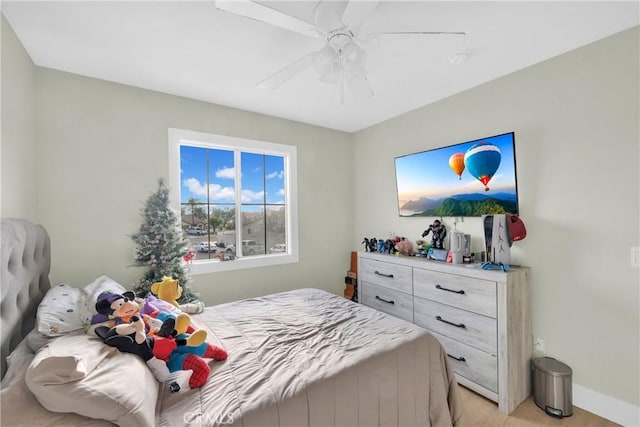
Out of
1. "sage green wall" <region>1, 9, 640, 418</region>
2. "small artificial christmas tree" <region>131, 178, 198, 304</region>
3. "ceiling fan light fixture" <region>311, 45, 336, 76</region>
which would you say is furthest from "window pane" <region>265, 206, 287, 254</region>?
"ceiling fan light fixture" <region>311, 45, 336, 76</region>

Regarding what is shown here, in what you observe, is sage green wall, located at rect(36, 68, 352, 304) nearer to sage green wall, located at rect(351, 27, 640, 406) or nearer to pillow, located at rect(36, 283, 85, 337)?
pillow, located at rect(36, 283, 85, 337)

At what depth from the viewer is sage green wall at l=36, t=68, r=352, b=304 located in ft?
7.20

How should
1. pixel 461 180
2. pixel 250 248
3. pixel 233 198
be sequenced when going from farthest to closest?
1. pixel 250 248
2. pixel 233 198
3. pixel 461 180

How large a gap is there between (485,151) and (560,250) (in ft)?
3.09

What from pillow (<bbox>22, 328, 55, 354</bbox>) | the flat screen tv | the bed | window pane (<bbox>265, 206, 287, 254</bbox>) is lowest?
the bed

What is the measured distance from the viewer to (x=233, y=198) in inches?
124

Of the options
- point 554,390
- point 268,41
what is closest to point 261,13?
point 268,41

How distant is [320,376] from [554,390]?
1799 mm

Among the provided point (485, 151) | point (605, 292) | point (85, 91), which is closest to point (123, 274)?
point (85, 91)

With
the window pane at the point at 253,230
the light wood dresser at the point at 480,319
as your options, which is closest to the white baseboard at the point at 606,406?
the light wood dresser at the point at 480,319

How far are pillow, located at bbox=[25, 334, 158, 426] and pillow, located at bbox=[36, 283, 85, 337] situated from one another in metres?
0.18

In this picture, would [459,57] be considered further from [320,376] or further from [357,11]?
[320,376]

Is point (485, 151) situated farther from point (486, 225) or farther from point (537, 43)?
point (537, 43)

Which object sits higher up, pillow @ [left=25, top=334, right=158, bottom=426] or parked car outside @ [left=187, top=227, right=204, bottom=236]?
parked car outside @ [left=187, top=227, right=204, bottom=236]
